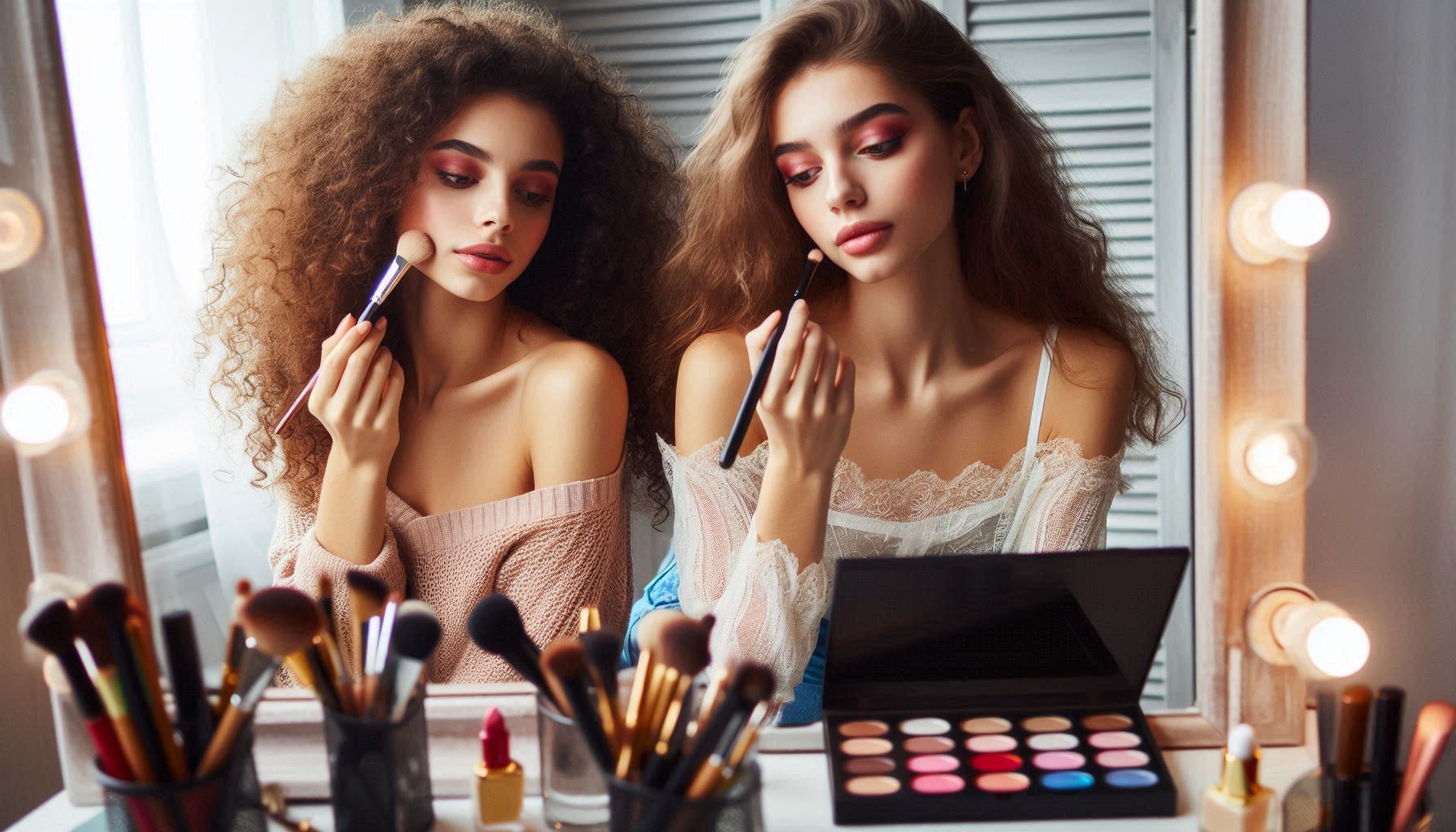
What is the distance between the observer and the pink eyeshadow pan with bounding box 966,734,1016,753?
0.57 meters

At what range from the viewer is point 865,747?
577 millimetres

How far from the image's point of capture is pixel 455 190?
0.60 m

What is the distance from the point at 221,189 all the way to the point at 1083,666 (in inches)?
20.6

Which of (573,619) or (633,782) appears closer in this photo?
(633,782)

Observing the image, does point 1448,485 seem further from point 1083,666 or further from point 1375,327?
point 1083,666

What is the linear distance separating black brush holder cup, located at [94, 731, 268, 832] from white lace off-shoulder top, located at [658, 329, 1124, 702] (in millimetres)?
240

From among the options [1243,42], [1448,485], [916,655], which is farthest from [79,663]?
[1448,485]

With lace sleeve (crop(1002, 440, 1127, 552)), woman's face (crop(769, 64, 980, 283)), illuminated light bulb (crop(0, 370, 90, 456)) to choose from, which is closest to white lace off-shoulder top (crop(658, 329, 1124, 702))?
lace sleeve (crop(1002, 440, 1127, 552))

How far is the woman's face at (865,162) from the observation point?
0.58m

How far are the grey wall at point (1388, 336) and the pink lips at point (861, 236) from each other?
260mm

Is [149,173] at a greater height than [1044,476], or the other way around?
[149,173]

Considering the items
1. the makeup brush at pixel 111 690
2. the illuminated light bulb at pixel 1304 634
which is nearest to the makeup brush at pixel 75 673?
the makeup brush at pixel 111 690

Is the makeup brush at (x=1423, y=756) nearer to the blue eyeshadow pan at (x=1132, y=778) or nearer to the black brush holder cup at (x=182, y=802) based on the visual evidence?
the blue eyeshadow pan at (x=1132, y=778)

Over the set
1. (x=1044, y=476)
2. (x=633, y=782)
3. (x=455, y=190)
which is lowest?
(x=633, y=782)
